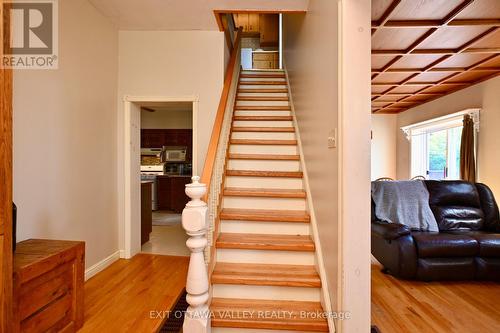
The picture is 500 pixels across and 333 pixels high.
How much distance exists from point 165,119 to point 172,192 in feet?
6.22

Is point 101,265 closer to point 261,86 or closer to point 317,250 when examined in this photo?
point 317,250

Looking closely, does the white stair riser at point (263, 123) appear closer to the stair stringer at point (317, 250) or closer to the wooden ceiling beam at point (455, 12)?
the stair stringer at point (317, 250)

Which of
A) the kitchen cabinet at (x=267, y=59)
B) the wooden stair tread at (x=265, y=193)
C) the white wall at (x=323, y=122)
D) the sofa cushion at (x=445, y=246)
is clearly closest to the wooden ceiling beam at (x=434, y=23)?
the white wall at (x=323, y=122)

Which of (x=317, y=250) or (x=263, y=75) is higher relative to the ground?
(x=263, y=75)

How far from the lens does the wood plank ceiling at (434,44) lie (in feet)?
7.95

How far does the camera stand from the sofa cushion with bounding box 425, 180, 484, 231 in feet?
10.2

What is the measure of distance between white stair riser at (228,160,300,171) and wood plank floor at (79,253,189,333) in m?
1.29

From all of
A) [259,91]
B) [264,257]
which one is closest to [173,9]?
[259,91]

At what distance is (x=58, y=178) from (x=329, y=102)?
2.34 metres

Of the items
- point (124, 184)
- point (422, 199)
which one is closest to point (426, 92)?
point (422, 199)

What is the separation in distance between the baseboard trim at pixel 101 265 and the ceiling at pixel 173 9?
2739mm

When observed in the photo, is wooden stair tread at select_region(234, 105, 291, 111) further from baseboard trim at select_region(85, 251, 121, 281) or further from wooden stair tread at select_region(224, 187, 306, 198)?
baseboard trim at select_region(85, 251, 121, 281)

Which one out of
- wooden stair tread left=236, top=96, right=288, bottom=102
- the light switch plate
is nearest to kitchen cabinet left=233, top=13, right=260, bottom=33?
wooden stair tread left=236, top=96, right=288, bottom=102

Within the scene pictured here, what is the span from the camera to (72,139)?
2.45 metres
